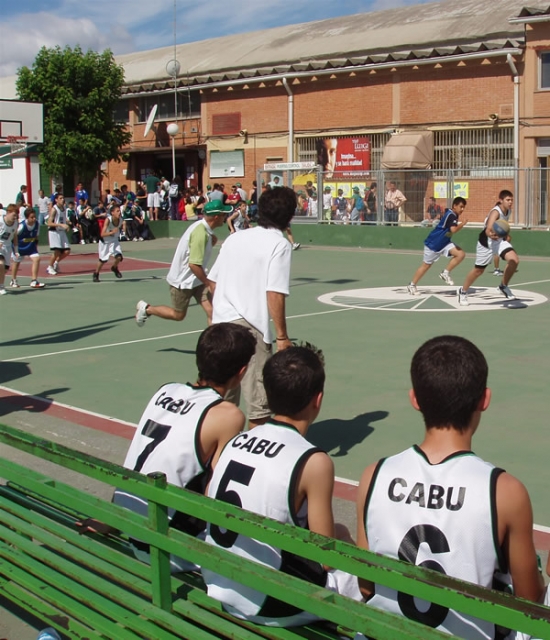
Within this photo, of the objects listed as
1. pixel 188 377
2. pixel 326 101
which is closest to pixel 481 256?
pixel 188 377

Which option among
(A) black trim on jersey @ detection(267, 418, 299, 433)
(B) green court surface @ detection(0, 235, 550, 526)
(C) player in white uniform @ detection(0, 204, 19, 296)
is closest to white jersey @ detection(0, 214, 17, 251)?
(C) player in white uniform @ detection(0, 204, 19, 296)

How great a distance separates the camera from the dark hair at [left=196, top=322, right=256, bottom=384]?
170 inches

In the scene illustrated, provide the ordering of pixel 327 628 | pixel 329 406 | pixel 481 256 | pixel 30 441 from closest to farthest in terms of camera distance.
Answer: pixel 327 628
pixel 30 441
pixel 329 406
pixel 481 256

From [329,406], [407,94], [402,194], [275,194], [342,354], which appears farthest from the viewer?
[407,94]

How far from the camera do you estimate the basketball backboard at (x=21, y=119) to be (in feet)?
80.4

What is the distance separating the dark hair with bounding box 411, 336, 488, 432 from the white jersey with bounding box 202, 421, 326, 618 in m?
0.53

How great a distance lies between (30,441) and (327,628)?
1.43 m

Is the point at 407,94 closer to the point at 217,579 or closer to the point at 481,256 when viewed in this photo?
the point at 481,256

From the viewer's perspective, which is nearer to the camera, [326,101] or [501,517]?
[501,517]

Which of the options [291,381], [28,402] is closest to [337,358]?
[28,402]

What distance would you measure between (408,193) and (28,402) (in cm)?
2055

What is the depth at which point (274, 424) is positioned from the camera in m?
3.50

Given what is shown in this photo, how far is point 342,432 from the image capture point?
736 centimetres

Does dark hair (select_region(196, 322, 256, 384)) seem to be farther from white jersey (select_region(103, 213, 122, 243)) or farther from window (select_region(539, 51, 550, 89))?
window (select_region(539, 51, 550, 89))
